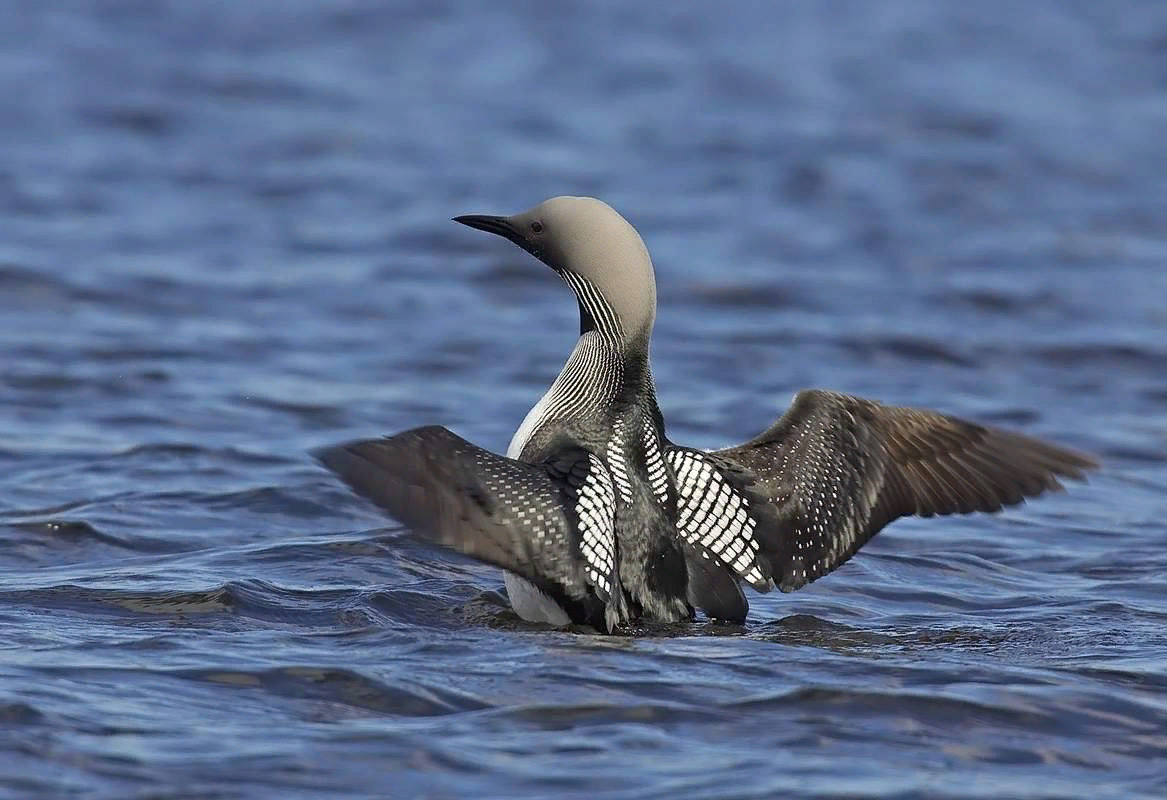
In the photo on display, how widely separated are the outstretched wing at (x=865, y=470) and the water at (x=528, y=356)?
0.30 m

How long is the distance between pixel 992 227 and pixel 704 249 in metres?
1.98

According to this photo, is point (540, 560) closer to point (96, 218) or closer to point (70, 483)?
point (70, 483)

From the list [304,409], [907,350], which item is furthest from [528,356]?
[907,350]

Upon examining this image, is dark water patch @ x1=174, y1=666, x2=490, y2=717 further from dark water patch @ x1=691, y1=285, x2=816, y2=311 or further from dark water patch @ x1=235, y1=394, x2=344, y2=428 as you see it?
dark water patch @ x1=691, y1=285, x2=816, y2=311

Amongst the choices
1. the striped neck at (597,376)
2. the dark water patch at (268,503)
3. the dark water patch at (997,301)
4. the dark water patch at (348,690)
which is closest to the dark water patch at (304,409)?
the dark water patch at (268,503)

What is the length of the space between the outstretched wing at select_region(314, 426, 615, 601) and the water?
0.76 feet

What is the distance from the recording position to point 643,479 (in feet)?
17.0

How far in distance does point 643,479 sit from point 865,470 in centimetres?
72

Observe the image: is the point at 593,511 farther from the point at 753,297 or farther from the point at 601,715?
the point at 753,297

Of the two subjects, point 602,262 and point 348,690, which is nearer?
point 348,690

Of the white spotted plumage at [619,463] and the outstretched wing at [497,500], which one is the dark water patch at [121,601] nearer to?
the outstretched wing at [497,500]

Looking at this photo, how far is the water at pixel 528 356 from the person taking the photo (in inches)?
170

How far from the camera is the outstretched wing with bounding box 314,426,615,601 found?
4637mm

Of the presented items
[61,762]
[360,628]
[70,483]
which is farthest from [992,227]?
[61,762]
